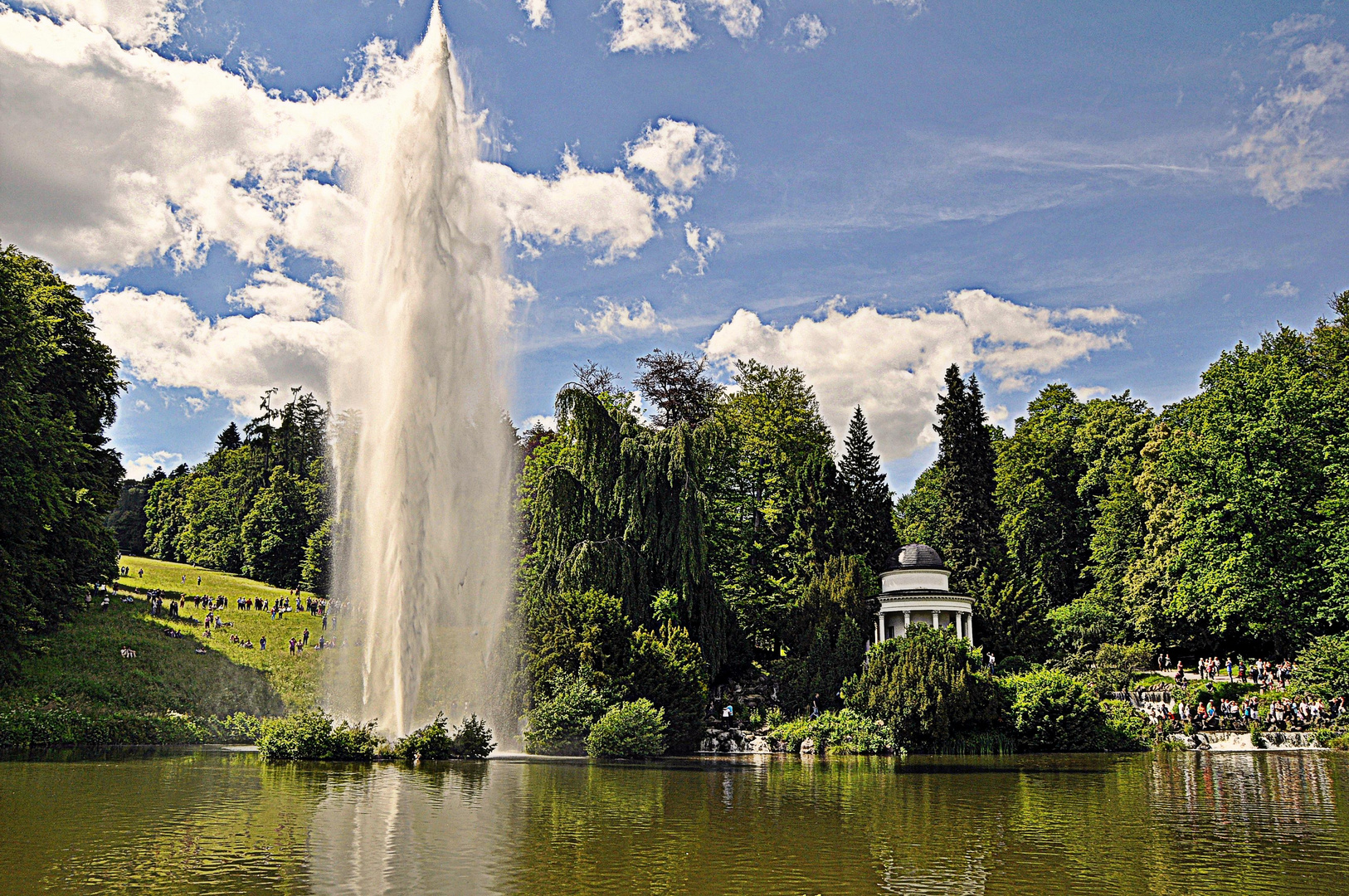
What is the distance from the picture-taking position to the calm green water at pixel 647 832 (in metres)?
10.9

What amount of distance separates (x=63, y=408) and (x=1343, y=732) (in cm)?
5086

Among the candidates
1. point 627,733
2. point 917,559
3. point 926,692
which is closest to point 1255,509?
point 917,559

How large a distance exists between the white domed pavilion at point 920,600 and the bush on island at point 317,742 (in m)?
26.8

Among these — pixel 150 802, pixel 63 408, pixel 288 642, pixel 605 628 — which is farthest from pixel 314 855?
pixel 288 642

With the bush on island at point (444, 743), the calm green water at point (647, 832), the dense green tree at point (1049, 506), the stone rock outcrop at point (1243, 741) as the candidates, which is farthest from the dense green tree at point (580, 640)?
the dense green tree at point (1049, 506)

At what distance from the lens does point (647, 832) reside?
14.5 metres

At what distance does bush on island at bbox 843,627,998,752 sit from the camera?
33.3 m

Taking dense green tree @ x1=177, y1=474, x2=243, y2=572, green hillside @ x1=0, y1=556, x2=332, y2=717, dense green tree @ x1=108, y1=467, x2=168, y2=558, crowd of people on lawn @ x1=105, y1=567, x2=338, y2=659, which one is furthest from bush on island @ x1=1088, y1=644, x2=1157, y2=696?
dense green tree @ x1=108, y1=467, x2=168, y2=558

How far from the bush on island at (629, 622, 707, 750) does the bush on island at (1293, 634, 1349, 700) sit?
23.4 meters

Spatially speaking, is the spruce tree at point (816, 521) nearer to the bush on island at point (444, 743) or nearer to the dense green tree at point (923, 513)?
the dense green tree at point (923, 513)

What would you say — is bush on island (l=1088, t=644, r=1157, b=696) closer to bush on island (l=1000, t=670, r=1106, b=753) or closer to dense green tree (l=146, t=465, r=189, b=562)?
bush on island (l=1000, t=670, r=1106, b=753)

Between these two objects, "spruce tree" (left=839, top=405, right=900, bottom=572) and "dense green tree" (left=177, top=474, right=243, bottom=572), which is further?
"dense green tree" (left=177, top=474, right=243, bottom=572)

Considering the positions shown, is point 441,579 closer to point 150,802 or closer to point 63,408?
point 150,802

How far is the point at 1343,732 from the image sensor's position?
35781mm
